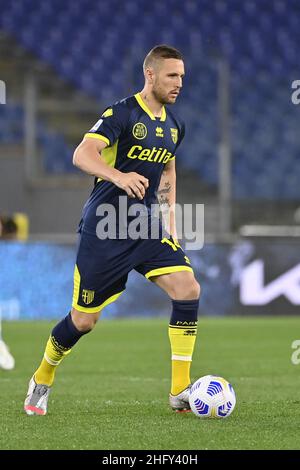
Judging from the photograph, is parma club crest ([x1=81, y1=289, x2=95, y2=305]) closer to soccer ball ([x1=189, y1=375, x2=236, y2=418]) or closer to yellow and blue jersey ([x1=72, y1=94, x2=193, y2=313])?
yellow and blue jersey ([x1=72, y1=94, x2=193, y2=313])

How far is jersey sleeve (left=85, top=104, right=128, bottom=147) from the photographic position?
5.34 m

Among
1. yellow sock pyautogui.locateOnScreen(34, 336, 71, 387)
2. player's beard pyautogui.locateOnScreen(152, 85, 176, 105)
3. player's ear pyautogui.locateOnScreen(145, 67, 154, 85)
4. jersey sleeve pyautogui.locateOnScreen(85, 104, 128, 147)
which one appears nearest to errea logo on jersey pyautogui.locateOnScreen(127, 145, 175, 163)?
jersey sleeve pyautogui.locateOnScreen(85, 104, 128, 147)

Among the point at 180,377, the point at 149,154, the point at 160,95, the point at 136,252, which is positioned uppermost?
the point at 160,95

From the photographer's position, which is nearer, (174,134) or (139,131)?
(139,131)

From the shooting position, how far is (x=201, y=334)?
38.5 feet

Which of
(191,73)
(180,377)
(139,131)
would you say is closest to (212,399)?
(180,377)

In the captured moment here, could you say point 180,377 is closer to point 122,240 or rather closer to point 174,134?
point 122,240

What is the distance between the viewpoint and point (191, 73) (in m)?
15.4

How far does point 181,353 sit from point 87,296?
0.60 meters

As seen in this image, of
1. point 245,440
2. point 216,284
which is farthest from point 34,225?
point 245,440

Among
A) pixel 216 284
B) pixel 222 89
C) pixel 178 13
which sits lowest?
pixel 216 284

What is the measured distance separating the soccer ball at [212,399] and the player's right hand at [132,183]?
1.07 meters
